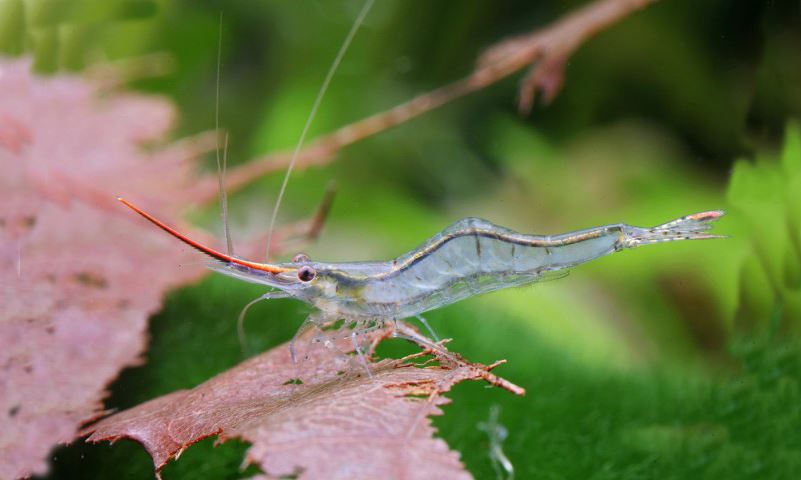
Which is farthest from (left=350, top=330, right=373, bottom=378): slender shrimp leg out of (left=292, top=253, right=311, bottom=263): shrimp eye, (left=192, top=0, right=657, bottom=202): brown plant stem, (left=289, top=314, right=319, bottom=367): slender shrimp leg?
(left=192, top=0, right=657, bottom=202): brown plant stem

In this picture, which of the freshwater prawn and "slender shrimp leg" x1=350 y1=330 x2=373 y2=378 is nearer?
"slender shrimp leg" x1=350 y1=330 x2=373 y2=378

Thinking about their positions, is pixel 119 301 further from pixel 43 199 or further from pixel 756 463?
pixel 756 463

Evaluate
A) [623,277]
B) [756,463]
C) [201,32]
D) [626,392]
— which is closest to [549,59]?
[623,277]

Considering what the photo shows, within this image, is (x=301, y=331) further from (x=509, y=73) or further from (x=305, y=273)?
(x=509, y=73)

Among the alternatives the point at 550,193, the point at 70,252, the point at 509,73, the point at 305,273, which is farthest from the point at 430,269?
the point at 550,193

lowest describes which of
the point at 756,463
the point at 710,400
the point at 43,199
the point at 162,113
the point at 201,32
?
the point at 756,463

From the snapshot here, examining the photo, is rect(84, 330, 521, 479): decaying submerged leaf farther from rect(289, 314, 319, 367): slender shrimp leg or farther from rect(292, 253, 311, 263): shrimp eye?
rect(292, 253, 311, 263): shrimp eye
